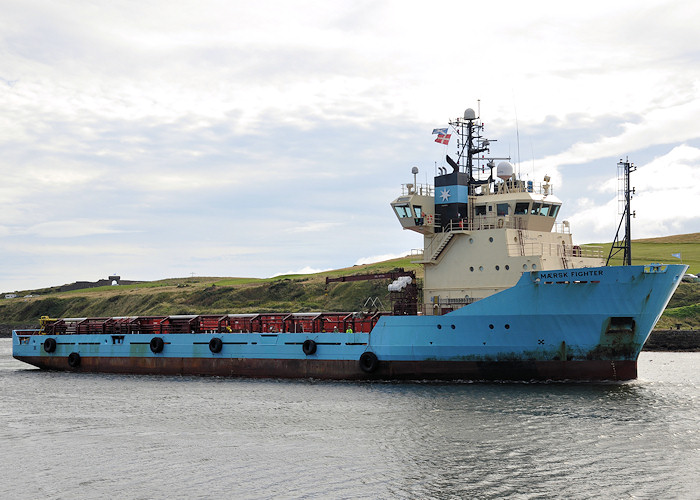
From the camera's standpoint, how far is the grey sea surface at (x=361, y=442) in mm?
16859

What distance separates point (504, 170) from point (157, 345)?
20589 millimetres

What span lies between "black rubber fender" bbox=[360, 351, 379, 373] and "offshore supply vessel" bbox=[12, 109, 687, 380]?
0.20 ft

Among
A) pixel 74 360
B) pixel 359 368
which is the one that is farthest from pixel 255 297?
pixel 359 368

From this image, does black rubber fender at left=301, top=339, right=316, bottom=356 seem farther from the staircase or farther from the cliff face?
the cliff face

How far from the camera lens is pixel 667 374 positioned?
3797 cm

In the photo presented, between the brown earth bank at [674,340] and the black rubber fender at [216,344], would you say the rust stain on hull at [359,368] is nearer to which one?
the black rubber fender at [216,344]

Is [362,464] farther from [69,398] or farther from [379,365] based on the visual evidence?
[69,398]

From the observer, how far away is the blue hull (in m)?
28.5

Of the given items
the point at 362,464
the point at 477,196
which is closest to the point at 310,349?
the point at 477,196

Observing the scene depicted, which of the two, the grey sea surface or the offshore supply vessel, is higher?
the offshore supply vessel

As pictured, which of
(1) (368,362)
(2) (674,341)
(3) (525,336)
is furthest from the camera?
(2) (674,341)

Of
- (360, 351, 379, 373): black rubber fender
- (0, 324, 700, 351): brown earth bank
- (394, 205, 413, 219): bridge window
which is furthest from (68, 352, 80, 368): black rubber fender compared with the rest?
(0, 324, 700, 351): brown earth bank

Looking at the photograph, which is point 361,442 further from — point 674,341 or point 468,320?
point 674,341

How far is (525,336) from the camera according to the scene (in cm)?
2945
